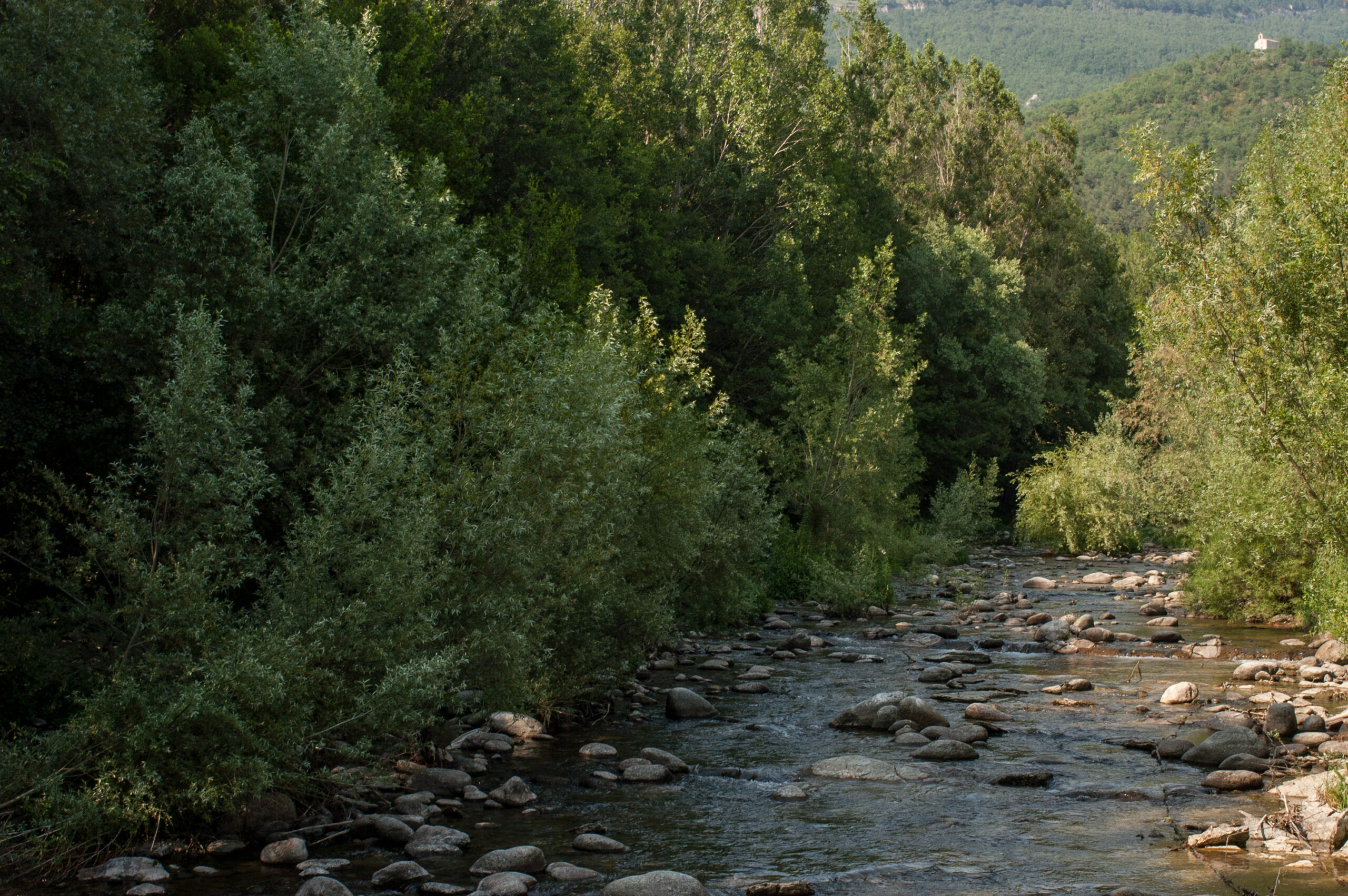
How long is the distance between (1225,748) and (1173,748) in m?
0.54

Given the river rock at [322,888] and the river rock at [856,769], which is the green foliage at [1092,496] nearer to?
the river rock at [856,769]

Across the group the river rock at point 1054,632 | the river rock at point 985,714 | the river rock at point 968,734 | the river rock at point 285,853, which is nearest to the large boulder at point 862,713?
the river rock at point 985,714

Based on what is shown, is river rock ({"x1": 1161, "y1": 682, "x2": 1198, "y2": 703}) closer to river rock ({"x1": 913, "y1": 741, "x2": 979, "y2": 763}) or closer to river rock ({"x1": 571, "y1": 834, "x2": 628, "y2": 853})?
river rock ({"x1": 913, "y1": 741, "x2": 979, "y2": 763})

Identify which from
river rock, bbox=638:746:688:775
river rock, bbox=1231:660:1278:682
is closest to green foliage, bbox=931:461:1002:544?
river rock, bbox=1231:660:1278:682

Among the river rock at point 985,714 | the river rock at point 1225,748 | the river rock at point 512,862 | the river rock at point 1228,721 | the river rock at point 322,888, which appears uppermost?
the river rock at point 322,888

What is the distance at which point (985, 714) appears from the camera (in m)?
14.7

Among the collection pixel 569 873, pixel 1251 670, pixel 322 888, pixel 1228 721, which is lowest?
pixel 1251 670

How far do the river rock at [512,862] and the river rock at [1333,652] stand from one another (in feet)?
46.4

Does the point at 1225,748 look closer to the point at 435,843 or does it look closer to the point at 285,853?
the point at 435,843

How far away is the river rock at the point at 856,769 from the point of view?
11.9 metres

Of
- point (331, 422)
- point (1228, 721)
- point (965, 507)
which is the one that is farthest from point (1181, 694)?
point (965, 507)

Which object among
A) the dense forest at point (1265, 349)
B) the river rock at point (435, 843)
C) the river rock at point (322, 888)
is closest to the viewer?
the river rock at point (322, 888)

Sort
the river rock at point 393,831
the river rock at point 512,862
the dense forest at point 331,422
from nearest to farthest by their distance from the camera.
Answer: the river rock at point 512,862 < the dense forest at point 331,422 < the river rock at point 393,831

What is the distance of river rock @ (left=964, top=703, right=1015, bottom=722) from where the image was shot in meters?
14.5
